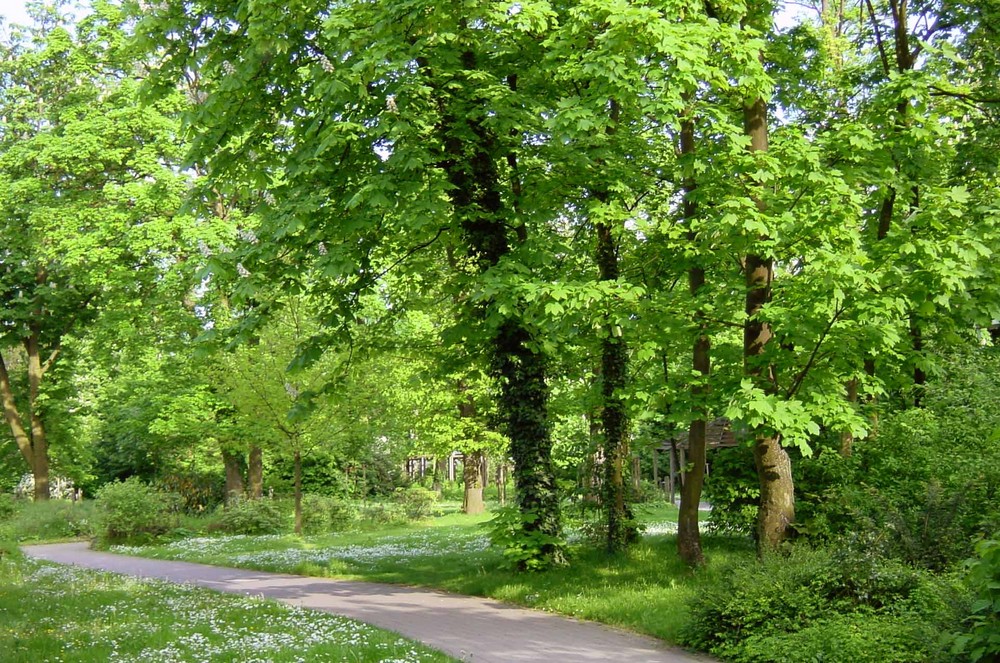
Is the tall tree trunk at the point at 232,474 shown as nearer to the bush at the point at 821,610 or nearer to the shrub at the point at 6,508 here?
the shrub at the point at 6,508

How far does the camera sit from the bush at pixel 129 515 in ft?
88.4

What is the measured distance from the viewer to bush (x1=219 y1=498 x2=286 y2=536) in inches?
1128

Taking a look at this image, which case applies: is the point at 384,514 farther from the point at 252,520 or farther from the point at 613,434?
the point at 613,434

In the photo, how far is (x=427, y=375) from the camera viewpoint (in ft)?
52.7

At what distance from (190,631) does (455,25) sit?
352 inches

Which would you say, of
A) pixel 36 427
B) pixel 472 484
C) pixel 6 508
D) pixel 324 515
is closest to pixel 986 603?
pixel 324 515

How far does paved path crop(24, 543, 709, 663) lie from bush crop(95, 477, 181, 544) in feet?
29.0

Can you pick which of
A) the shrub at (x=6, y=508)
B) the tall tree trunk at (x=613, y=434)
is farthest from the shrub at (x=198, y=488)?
the tall tree trunk at (x=613, y=434)

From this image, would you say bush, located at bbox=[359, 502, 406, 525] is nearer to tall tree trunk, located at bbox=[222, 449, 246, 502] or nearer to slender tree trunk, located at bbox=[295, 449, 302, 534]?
tall tree trunk, located at bbox=[222, 449, 246, 502]

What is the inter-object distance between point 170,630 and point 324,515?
1917cm

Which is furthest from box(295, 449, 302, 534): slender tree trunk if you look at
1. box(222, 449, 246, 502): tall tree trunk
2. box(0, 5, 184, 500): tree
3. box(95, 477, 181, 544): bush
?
box(0, 5, 184, 500): tree

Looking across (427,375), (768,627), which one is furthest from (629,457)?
(768,627)

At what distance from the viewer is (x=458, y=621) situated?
12070 millimetres

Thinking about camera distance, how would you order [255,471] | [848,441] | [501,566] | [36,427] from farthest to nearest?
[36,427] < [255,471] < [501,566] < [848,441]
